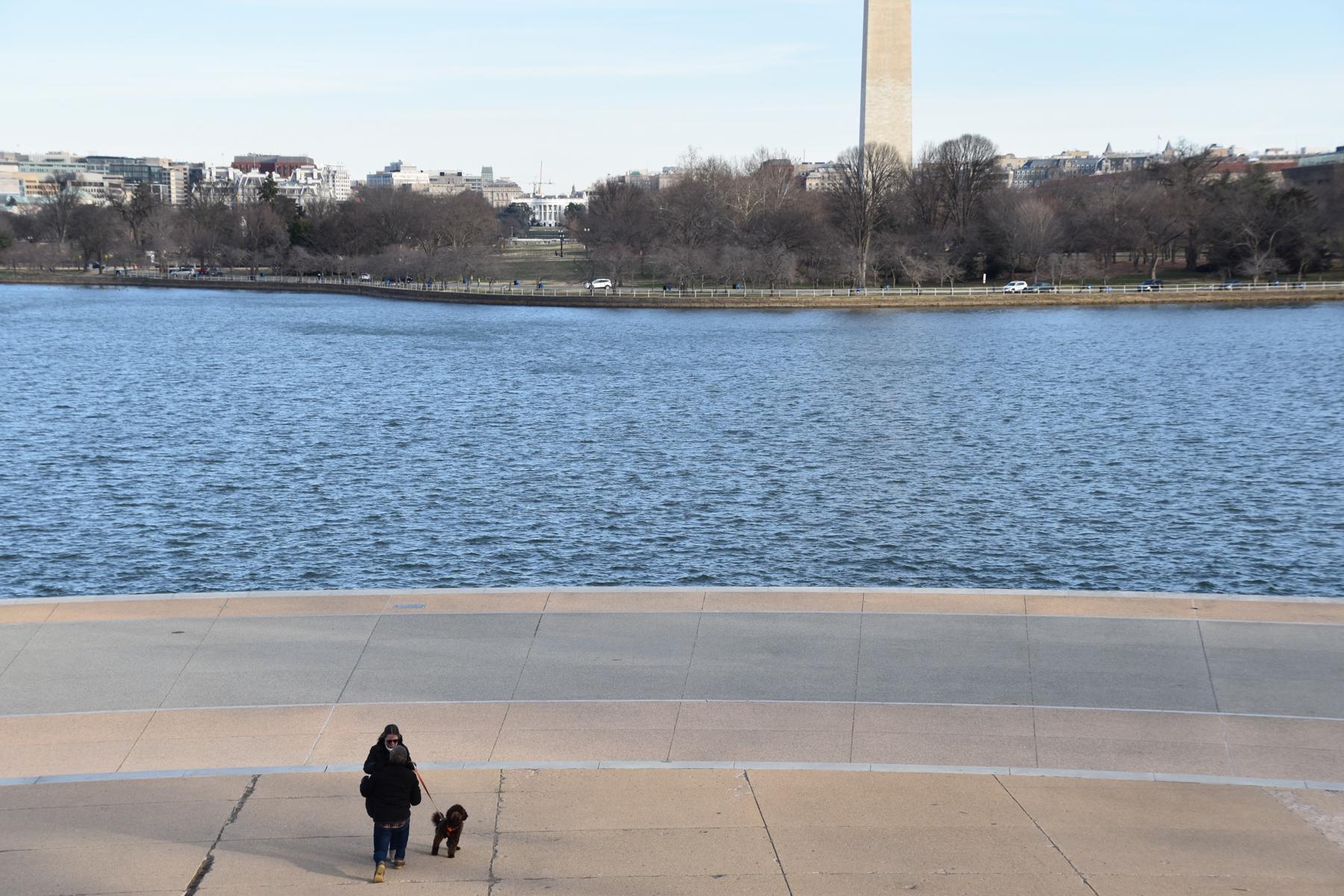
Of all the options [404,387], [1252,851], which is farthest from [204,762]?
[404,387]

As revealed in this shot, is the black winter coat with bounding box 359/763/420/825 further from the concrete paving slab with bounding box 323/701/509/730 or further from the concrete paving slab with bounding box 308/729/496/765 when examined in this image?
the concrete paving slab with bounding box 323/701/509/730

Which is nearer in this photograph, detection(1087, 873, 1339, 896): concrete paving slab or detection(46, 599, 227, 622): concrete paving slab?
detection(1087, 873, 1339, 896): concrete paving slab

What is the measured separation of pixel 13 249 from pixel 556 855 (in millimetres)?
163692

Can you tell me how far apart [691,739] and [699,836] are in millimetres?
1975

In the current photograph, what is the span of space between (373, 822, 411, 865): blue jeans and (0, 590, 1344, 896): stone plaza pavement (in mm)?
178

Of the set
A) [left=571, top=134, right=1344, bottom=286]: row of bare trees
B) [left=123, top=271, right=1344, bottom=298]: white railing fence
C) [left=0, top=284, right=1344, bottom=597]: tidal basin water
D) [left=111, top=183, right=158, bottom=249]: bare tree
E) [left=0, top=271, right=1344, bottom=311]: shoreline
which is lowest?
[left=0, top=284, right=1344, bottom=597]: tidal basin water

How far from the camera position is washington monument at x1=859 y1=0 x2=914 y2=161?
99562 mm

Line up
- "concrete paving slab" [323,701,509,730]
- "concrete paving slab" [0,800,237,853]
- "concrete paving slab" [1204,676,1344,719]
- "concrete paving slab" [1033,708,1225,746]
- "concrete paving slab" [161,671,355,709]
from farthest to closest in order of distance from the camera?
"concrete paving slab" [161,671,355,709] < "concrete paving slab" [1204,676,1344,719] < "concrete paving slab" [323,701,509,730] < "concrete paving slab" [1033,708,1225,746] < "concrete paving slab" [0,800,237,853]

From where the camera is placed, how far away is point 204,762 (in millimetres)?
11391

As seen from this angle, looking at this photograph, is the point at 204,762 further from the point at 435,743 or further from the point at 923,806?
the point at 923,806

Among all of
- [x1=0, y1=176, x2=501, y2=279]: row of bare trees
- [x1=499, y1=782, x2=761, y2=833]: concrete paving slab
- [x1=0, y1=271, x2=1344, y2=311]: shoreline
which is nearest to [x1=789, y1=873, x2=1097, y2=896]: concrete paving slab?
[x1=499, y1=782, x2=761, y2=833]: concrete paving slab

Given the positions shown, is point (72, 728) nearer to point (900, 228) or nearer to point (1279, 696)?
point (1279, 696)

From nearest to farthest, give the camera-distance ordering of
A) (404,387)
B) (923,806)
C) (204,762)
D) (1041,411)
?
1. (923,806)
2. (204,762)
3. (1041,411)
4. (404,387)

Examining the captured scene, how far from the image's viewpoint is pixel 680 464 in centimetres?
3791
